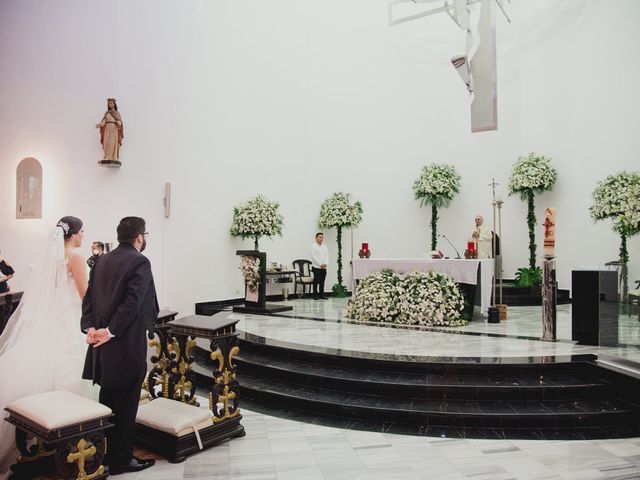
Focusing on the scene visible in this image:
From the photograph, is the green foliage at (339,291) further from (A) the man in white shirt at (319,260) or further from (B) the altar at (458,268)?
(B) the altar at (458,268)

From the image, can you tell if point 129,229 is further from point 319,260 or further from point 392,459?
point 319,260

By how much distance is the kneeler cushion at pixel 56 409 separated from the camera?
3.12 meters

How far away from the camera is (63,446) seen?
3.12m

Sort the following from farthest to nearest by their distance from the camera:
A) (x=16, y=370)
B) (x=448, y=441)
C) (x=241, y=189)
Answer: (x=241, y=189), (x=448, y=441), (x=16, y=370)

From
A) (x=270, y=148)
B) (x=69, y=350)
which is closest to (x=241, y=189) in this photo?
(x=270, y=148)

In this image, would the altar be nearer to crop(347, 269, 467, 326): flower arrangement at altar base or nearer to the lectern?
crop(347, 269, 467, 326): flower arrangement at altar base

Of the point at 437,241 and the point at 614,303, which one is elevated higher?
the point at 437,241

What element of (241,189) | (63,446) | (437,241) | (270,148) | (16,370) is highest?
(270,148)

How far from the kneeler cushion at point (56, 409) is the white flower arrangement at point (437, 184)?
364 inches

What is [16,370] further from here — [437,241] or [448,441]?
[437,241]

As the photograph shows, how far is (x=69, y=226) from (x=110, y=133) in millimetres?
5256

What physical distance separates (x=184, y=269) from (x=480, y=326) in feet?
17.7

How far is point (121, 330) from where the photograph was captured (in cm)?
339

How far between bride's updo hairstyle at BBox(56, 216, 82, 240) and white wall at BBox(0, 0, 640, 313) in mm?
5041
